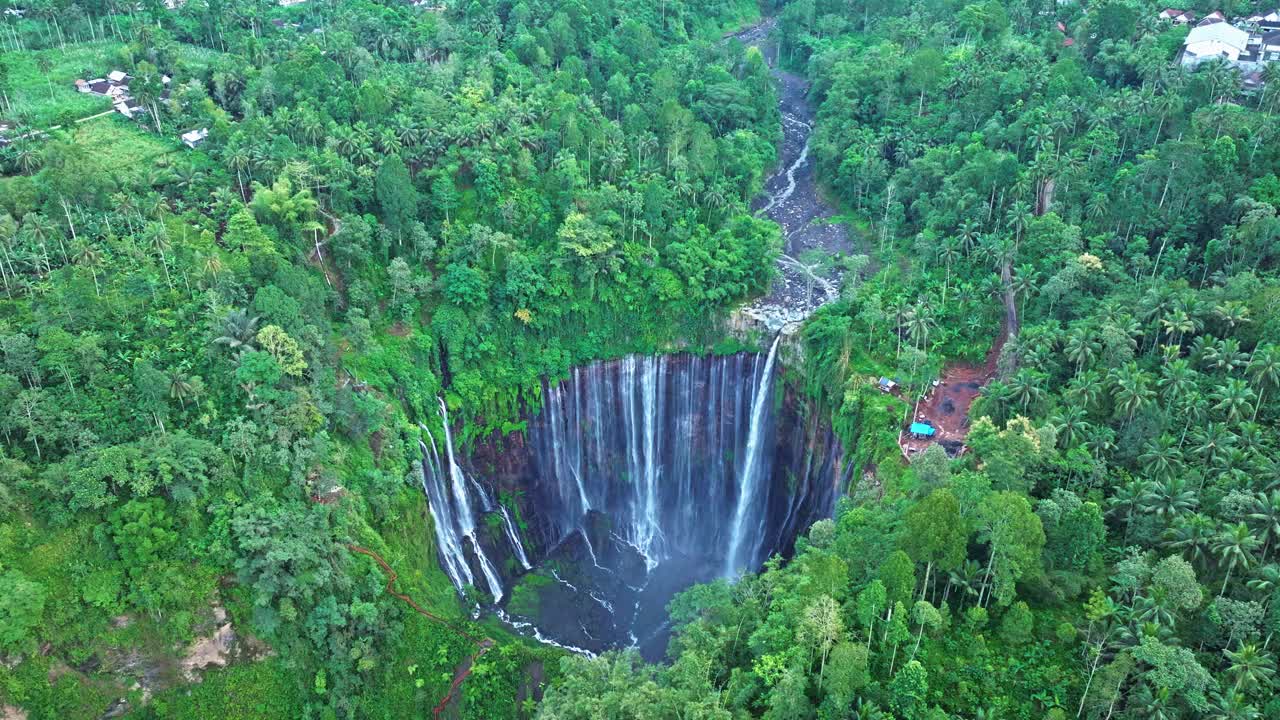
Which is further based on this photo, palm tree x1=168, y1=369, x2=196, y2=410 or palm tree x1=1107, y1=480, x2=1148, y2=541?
palm tree x1=168, y1=369, x2=196, y2=410

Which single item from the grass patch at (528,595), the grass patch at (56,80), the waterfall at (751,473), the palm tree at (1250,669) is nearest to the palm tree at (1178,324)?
the palm tree at (1250,669)

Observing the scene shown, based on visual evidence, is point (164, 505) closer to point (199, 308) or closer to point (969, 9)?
point (199, 308)

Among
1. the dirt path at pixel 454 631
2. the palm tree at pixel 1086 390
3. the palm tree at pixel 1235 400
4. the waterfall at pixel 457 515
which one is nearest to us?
the palm tree at pixel 1235 400

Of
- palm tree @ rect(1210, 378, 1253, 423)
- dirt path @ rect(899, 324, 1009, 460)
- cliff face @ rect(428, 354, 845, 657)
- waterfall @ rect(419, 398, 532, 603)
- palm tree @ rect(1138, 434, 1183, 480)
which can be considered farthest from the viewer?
cliff face @ rect(428, 354, 845, 657)

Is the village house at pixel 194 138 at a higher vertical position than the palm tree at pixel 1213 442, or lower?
higher

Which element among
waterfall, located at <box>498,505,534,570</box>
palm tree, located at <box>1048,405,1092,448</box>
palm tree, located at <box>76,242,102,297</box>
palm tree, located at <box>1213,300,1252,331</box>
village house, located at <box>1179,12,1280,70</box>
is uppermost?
village house, located at <box>1179,12,1280,70</box>

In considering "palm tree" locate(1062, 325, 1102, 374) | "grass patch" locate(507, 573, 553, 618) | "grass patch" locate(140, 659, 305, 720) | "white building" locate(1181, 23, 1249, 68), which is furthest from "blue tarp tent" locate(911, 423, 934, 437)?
"white building" locate(1181, 23, 1249, 68)

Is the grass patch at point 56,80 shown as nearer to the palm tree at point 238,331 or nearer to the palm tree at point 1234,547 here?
the palm tree at point 238,331

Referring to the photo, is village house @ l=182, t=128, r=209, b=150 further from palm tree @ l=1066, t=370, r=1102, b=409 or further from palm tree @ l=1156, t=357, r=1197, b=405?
palm tree @ l=1156, t=357, r=1197, b=405
